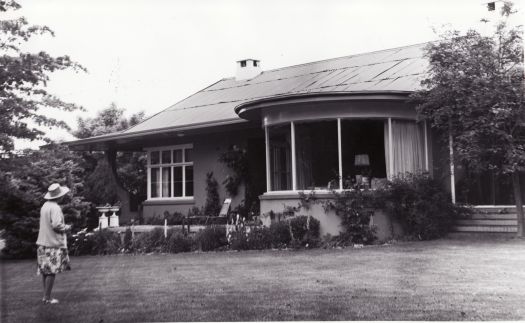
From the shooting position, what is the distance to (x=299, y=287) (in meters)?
7.97

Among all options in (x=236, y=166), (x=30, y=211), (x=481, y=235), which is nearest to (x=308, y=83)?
(x=236, y=166)

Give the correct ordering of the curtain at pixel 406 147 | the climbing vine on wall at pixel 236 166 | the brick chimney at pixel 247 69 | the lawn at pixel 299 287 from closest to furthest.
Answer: the lawn at pixel 299 287, the curtain at pixel 406 147, the climbing vine on wall at pixel 236 166, the brick chimney at pixel 247 69

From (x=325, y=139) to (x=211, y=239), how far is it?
337 cm

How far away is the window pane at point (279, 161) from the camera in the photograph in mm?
14727

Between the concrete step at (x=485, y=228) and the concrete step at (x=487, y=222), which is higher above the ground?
the concrete step at (x=487, y=222)

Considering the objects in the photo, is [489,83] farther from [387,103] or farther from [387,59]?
[387,59]

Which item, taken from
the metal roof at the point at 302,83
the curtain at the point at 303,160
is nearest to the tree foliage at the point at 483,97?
the metal roof at the point at 302,83

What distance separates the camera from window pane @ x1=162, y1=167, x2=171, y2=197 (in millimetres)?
19828

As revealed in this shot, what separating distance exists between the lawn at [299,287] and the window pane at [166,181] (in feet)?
25.7

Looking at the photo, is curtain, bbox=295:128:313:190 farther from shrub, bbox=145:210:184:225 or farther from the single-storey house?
shrub, bbox=145:210:184:225

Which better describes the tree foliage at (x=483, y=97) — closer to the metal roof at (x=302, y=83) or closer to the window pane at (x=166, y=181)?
the metal roof at (x=302, y=83)

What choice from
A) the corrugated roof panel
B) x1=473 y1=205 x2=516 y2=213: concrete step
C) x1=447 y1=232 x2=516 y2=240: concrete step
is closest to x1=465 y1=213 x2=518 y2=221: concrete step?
x1=473 y1=205 x2=516 y2=213: concrete step

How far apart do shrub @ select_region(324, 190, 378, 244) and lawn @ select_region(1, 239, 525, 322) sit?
0.97 metres

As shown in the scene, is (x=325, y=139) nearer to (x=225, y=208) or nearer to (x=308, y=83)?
(x=225, y=208)
